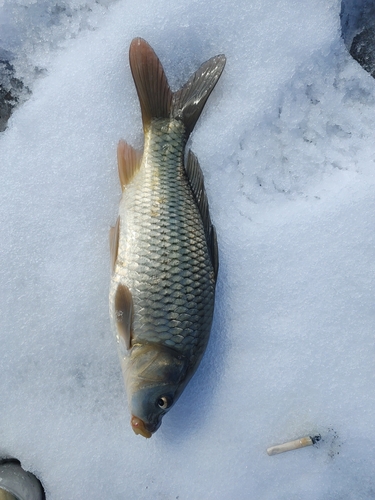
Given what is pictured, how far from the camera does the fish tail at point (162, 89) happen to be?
1.76m

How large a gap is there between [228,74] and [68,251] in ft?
3.39

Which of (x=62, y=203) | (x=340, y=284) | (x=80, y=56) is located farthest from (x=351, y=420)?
(x=80, y=56)

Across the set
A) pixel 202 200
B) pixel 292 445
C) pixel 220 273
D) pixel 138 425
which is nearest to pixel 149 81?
pixel 202 200

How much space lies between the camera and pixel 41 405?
6.05 ft

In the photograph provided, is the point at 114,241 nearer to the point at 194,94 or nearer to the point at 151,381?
the point at 151,381

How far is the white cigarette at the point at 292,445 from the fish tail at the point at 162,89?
4.37ft

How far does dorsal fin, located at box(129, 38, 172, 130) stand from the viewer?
176cm

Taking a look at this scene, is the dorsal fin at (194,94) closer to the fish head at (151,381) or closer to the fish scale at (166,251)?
the fish scale at (166,251)

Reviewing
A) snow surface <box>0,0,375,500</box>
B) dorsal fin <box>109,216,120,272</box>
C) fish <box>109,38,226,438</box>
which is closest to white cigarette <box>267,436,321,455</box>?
snow surface <box>0,0,375,500</box>

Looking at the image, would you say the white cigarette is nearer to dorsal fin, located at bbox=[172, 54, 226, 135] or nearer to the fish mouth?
the fish mouth

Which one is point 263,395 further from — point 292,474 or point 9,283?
point 9,283

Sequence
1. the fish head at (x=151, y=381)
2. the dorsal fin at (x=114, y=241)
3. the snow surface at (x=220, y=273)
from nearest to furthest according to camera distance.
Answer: the fish head at (x=151, y=381)
the dorsal fin at (x=114, y=241)
the snow surface at (x=220, y=273)

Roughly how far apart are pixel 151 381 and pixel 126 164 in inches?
33.4

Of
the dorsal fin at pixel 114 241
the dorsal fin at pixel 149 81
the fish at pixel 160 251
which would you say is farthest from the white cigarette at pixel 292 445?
the dorsal fin at pixel 149 81
